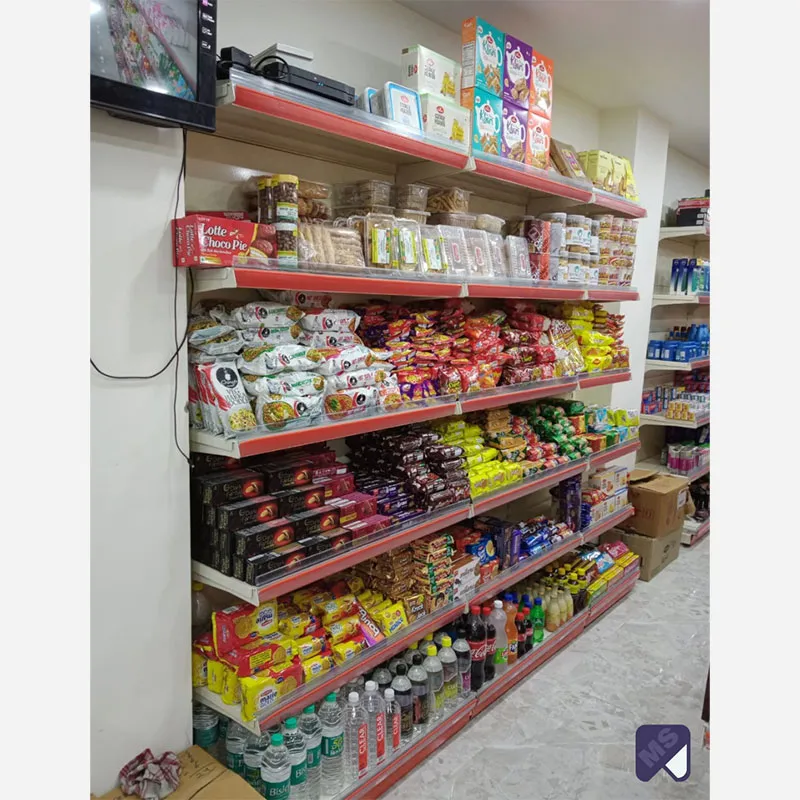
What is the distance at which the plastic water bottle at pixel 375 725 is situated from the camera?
2.39m

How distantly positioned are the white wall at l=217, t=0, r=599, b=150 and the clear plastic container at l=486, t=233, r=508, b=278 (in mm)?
871

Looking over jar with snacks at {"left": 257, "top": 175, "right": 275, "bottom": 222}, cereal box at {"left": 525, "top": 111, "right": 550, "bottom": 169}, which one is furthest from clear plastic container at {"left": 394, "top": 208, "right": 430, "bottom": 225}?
jar with snacks at {"left": 257, "top": 175, "right": 275, "bottom": 222}

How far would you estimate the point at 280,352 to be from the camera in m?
2.17

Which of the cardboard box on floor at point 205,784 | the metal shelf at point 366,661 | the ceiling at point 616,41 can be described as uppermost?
the ceiling at point 616,41

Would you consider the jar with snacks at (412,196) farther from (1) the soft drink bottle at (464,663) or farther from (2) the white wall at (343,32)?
(1) the soft drink bottle at (464,663)

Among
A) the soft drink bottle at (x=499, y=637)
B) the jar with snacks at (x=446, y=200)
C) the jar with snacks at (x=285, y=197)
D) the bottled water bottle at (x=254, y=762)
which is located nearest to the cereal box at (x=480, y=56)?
the jar with snacks at (x=446, y=200)

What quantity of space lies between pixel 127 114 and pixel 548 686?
9.83ft

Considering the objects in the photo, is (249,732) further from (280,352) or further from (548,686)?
(548,686)

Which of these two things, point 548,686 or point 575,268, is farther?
point 575,268

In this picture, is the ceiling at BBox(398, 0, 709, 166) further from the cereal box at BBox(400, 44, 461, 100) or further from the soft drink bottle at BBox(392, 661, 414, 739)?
the soft drink bottle at BBox(392, 661, 414, 739)

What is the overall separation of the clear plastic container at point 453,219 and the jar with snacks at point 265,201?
108 centimetres

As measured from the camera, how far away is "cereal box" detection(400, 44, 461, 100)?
8.50 ft

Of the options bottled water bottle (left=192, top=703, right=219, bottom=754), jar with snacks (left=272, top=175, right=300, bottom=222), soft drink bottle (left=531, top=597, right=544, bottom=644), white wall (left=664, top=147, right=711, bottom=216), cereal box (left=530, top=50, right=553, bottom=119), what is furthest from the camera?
white wall (left=664, top=147, right=711, bottom=216)

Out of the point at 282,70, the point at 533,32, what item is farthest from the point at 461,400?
the point at 533,32
